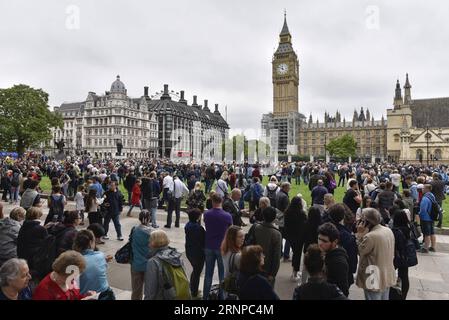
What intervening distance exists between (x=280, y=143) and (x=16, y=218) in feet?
371

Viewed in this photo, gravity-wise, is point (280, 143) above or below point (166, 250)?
above

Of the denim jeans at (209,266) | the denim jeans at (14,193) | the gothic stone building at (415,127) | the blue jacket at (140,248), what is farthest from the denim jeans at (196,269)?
the gothic stone building at (415,127)

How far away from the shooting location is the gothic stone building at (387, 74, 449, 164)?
8200 cm

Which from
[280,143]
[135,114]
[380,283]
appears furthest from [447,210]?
[280,143]

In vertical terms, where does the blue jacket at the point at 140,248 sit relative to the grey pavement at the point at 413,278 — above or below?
above

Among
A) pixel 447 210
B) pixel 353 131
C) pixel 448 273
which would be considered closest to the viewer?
pixel 448 273

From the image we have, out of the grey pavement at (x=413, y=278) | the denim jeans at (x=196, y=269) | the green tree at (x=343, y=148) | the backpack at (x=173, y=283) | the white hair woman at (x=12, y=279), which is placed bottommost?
the grey pavement at (x=413, y=278)

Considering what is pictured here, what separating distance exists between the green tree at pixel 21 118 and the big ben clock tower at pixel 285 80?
87133 millimetres

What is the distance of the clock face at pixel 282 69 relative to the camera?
121 metres

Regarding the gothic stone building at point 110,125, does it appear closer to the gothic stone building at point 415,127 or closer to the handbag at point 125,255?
the gothic stone building at point 415,127

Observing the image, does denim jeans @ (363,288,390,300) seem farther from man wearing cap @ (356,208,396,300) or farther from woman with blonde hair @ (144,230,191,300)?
woman with blonde hair @ (144,230,191,300)

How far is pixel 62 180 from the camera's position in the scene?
1589 cm

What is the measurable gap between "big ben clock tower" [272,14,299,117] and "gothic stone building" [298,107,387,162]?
31.3 ft
